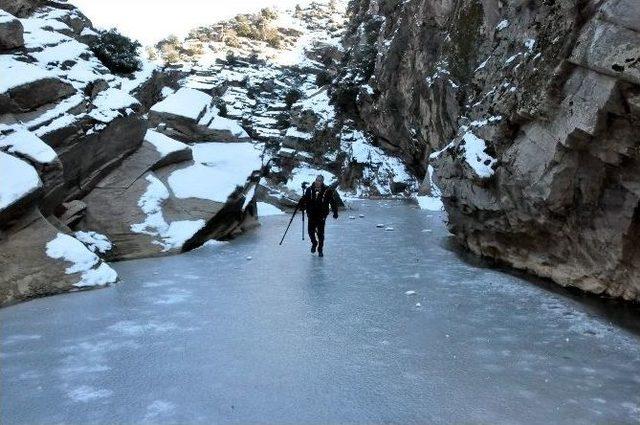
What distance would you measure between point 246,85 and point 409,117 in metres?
22.9

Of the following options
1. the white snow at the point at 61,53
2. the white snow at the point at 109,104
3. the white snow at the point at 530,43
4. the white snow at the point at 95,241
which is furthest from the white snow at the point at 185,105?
the white snow at the point at 530,43

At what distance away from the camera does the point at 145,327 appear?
528 cm

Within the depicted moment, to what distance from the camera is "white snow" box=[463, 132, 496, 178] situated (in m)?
8.99

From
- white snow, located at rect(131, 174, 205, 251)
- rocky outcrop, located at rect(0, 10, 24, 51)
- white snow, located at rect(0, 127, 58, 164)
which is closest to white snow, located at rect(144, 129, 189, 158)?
white snow, located at rect(131, 174, 205, 251)

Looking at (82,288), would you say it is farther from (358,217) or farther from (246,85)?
(246,85)

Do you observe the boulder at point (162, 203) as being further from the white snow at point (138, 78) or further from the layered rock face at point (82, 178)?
the white snow at point (138, 78)

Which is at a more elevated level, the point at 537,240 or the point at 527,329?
the point at 537,240

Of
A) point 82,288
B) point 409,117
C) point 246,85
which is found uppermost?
point 246,85

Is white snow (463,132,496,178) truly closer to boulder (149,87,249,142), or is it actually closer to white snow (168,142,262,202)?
white snow (168,142,262,202)

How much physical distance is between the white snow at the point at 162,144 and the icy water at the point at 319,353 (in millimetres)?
4925

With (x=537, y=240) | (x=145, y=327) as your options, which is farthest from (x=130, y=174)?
(x=537, y=240)

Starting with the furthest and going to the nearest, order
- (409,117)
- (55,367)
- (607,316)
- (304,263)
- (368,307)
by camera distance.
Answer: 1. (409,117)
2. (304,263)
3. (368,307)
4. (607,316)
5. (55,367)

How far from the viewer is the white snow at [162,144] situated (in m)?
12.1

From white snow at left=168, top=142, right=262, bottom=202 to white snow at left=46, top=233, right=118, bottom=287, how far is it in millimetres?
4094
